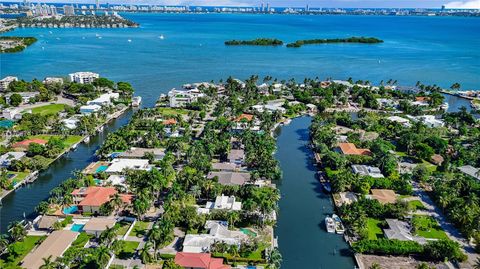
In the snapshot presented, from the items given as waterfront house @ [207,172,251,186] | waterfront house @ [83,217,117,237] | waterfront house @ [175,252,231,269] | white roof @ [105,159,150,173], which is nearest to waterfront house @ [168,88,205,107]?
white roof @ [105,159,150,173]

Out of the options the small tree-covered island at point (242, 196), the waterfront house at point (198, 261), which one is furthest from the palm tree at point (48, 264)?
the waterfront house at point (198, 261)

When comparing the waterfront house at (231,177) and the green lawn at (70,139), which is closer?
the waterfront house at (231,177)

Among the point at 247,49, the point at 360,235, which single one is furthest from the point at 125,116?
the point at 247,49

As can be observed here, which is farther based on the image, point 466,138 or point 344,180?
point 466,138

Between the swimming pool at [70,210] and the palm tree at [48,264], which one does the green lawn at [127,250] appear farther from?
the swimming pool at [70,210]

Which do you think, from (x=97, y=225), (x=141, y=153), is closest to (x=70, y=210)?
(x=97, y=225)

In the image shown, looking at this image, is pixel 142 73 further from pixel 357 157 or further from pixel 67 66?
pixel 357 157

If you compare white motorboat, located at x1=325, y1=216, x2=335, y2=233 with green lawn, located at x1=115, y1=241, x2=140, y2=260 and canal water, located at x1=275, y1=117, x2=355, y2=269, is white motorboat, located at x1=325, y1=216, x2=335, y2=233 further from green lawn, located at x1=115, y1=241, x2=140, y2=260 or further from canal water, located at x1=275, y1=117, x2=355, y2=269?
green lawn, located at x1=115, y1=241, x2=140, y2=260

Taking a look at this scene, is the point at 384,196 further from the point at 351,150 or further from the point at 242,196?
the point at 242,196
